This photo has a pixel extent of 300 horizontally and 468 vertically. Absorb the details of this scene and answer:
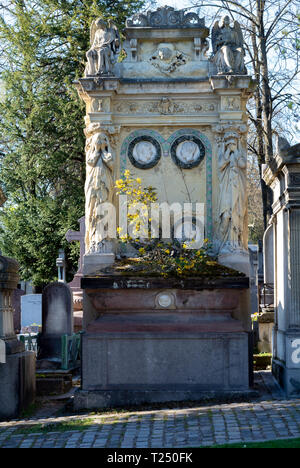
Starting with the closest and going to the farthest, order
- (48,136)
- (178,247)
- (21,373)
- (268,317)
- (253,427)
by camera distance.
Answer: (253,427)
(21,373)
(178,247)
(268,317)
(48,136)

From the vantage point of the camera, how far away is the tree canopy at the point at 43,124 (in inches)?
1024

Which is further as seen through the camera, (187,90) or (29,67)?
(29,67)

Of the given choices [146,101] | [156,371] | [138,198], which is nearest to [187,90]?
[146,101]

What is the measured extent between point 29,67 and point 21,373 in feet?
63.5

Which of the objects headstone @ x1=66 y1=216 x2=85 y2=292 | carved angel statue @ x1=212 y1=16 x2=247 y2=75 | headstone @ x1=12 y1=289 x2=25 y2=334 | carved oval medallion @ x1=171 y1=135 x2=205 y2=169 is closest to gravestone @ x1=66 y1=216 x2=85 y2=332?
headstone @ x1=66 y1=216 x2=85 y2=292

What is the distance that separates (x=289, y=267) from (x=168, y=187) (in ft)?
8.53

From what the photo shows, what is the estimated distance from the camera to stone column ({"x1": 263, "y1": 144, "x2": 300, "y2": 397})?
32.8 ft

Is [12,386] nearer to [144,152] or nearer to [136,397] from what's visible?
[136,397]

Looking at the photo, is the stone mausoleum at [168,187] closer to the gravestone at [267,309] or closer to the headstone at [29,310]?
the gravestone at [267,309]

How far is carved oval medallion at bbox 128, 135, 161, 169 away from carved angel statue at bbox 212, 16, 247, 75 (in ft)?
5.67

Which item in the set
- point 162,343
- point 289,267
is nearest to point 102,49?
point 289,267

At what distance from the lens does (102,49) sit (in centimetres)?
1134

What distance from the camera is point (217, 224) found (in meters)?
11.2
